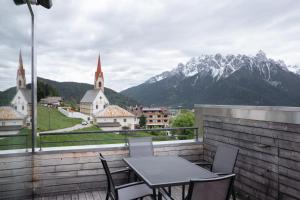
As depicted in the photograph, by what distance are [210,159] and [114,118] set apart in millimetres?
2172

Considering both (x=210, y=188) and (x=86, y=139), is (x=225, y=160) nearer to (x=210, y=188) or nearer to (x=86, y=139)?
(x=210, y=188)

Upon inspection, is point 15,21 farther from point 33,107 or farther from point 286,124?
point 286,124

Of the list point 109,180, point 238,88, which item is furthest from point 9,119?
point 238,88

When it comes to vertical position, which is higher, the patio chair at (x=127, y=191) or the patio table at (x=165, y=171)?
the patio table at (x=165, y=171)

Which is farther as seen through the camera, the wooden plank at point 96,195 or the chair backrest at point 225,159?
the wooden plank at point 96,195

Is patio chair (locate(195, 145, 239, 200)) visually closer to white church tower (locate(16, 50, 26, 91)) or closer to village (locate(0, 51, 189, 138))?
village (locate(0, 51, 189, 138))

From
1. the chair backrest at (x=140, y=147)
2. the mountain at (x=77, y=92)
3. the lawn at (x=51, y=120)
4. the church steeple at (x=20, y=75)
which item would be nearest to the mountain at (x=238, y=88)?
the mountain at (x=77, y=92)

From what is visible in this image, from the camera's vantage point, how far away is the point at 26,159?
361 centimetres

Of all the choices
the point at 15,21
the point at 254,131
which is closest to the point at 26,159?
the point at 15,21

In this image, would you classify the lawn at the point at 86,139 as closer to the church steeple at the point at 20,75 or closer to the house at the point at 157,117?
the church steeple at the point at 20,75

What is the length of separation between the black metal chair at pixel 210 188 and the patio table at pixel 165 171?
43 cm

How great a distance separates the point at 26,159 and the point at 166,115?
382 cm

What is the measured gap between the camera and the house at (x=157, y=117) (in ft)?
19.6

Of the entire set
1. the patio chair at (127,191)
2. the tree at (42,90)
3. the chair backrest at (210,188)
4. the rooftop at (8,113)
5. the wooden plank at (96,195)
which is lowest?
the wooden plank at (96,195)
